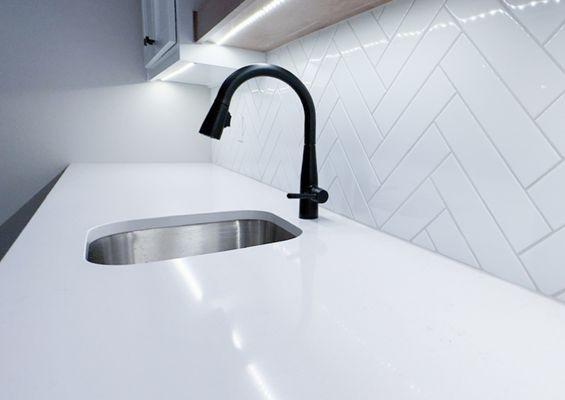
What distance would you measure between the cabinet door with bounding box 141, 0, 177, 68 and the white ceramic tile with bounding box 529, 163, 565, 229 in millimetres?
1022

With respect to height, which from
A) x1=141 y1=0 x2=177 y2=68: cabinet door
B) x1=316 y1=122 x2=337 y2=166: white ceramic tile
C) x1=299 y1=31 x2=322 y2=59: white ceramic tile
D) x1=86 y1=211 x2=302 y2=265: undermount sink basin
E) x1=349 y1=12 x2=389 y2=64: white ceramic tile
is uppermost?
x1=141 y1=0 x2=177 y2=68: cabinet door

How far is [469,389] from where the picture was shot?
284mm

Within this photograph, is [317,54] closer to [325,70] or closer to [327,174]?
[325,70]

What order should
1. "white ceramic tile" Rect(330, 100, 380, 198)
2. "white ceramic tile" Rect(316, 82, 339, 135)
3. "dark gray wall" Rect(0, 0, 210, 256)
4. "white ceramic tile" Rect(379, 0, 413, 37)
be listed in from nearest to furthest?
"white ceramic tile" Rect(379, 0, 413, 37)
"white ceramic tile" Rect(330, 100, 380, 198)
"white ceramic tile" Rect(316, 82, 339, 135)
"dark gray wall" Rect(0, 0, 210, 256)

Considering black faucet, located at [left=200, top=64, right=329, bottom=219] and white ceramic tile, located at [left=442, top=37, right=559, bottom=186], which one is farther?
black faucet, located at [left=200, top=64, right=329, bottom=219]

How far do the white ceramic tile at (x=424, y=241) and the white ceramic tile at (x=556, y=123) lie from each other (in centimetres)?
25

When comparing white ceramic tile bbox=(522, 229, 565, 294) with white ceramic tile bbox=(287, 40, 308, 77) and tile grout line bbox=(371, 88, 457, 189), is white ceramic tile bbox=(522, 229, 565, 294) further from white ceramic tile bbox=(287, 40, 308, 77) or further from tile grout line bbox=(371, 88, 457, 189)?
white ceramic tile bbox=(287, 40, 308, 77)

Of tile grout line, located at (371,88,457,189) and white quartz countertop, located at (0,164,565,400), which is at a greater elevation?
tile grout line, located at (371,88,457,189)

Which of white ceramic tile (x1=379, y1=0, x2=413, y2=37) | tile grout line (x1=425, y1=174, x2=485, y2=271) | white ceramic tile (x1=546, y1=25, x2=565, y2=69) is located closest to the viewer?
white ceramic tile (x1=546, y1=25, x2=565, y2=69)

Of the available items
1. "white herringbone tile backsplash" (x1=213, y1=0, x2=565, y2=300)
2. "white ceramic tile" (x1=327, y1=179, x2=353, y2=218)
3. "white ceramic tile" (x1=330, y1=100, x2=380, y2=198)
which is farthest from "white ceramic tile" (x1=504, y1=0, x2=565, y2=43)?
"white ceramic tile" (x1=327, y1=179, x2=353, y2=218)

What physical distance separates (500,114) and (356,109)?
1.09ft

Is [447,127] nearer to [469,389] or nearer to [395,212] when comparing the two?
[395,212]

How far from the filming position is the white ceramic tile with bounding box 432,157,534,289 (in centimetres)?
51

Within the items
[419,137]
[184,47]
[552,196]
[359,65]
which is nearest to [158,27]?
[184,47]
